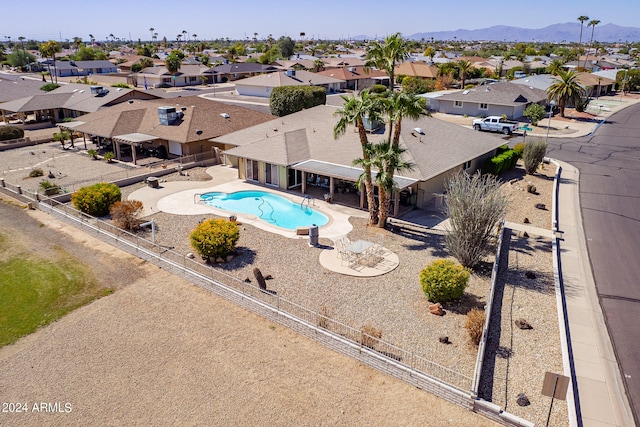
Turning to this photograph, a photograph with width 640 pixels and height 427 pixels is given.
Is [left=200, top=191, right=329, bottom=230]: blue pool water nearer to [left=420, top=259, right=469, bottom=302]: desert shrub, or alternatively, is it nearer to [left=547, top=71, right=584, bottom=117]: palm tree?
[left=420, top=259, right=469, bottom=302]: desert shrub

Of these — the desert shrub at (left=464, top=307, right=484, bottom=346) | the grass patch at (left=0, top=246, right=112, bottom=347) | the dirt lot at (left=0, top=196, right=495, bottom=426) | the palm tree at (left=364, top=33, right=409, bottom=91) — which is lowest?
the dirt lot at (left=0, top=196, right=495, bottom=426)

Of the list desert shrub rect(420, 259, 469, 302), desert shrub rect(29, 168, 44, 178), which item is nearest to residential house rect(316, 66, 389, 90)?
desert shrub rect(29, 168, 44, 178)

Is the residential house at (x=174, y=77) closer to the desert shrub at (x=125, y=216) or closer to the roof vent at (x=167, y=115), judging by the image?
the roof vent at (x=167, y=115)

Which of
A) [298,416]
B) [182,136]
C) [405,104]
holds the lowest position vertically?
[298,416]

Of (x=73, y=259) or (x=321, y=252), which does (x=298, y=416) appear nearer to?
(x=321, y=252)

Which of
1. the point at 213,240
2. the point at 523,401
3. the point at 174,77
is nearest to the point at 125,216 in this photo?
Answer: the point at 213,240

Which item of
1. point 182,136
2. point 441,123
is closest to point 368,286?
point 441,123

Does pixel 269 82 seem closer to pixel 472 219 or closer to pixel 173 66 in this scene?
pixel 173 66
